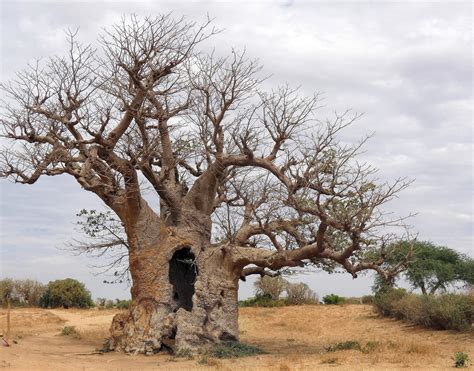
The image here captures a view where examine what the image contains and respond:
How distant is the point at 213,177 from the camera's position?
1508cm

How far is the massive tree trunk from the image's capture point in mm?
14430

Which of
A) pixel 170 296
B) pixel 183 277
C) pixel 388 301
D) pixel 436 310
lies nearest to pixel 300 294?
pixel 388 301

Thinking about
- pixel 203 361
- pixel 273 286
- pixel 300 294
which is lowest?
pixel 203 361

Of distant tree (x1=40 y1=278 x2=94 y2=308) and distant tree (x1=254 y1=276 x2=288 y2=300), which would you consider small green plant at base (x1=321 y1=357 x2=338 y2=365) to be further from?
distant tree (x1=40 y1=278 x2=94 y2=308)

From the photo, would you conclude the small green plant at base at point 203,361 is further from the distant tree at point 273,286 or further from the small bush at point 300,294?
the distant tree at point 273,286

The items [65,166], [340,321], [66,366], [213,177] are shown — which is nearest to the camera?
[66,366]

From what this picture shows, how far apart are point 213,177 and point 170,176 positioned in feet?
4.31

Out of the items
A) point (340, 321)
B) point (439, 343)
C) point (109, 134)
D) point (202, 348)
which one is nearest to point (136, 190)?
point (109, 134)

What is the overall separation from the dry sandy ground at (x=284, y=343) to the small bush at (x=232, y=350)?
417mm

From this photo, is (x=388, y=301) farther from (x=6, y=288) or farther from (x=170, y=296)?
(x=6, y=288)

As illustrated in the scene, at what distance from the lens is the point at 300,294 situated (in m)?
31.4

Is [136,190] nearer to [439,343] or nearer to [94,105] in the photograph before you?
[94,105]

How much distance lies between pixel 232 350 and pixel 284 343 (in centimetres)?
405

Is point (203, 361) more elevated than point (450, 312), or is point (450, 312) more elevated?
point (450, 312)
